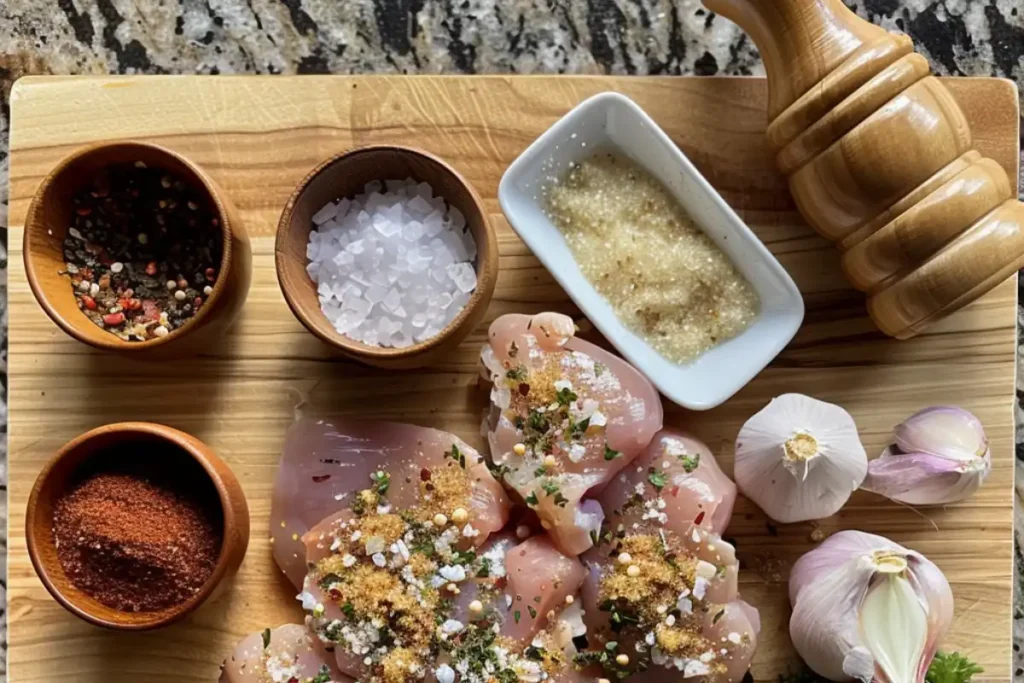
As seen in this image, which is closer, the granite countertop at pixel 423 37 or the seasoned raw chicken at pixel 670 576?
the seasoned raw chicken at pixel 670 576

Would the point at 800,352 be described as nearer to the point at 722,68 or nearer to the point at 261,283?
the point at 722,68

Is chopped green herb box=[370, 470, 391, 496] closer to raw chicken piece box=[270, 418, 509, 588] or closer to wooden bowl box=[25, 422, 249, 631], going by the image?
raw chicken piece box=[270, 418, 509, 588]

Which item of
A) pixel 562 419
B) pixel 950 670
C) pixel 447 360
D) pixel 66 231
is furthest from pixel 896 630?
pixel 66 231

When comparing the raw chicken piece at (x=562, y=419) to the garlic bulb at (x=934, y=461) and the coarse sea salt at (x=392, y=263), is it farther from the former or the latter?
the garlic bulb at (x=934, y=461)

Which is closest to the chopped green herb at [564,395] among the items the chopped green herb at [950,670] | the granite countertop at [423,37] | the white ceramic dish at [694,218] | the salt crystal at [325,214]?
the white ceramic dish at [694,218]


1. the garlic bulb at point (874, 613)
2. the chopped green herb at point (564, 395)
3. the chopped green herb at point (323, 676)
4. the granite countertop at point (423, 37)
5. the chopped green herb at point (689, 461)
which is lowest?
the chopped green herb at point (323, 676)

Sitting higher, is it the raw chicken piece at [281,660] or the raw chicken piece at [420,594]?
the raw chicken piece at [420,594]

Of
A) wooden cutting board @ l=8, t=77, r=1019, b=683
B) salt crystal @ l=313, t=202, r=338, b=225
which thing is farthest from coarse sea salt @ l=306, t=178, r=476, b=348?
wooden cutting board @ l=8, t=77, r=1019, b=683
